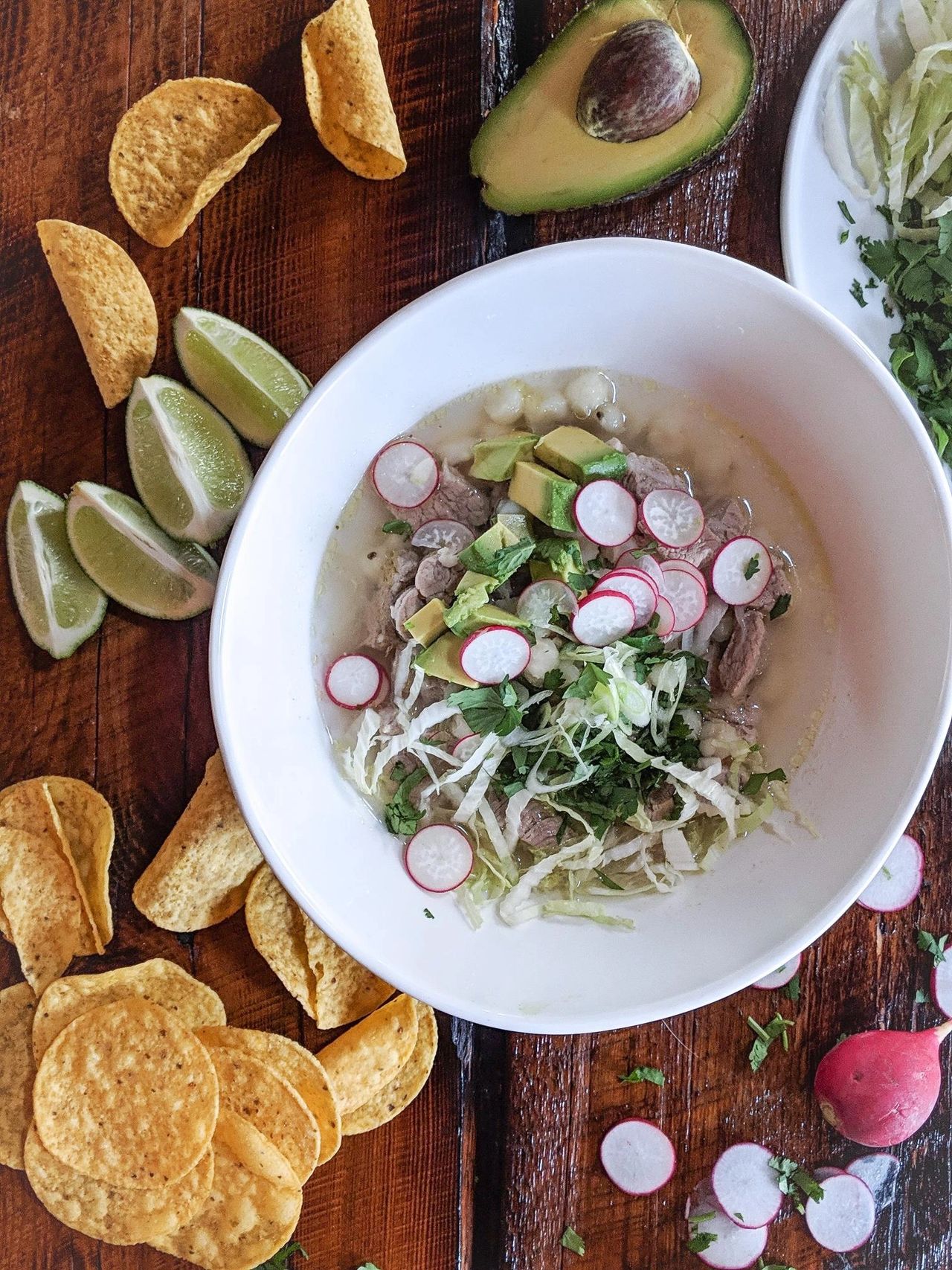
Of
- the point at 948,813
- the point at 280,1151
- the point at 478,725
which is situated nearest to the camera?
the point at 478,725

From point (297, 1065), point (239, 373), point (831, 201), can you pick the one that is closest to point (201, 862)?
point (297, 1065)

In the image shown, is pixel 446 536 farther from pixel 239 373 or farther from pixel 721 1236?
pixel 721 1236

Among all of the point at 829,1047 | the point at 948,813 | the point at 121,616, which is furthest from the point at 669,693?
the point at 121,616

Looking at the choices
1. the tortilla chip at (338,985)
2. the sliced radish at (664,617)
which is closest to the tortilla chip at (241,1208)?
the tortilla chip at (338,985)

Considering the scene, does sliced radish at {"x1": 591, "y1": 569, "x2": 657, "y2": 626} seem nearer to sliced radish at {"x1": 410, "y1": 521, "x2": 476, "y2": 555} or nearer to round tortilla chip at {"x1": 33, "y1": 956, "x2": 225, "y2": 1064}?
sliced radish at {"x1": 410, "y1": 521, "x2": 476, "y2": 555}

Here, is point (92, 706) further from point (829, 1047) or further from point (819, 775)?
point (829, 1047)

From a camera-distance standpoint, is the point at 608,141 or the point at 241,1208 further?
the point at 241,1208

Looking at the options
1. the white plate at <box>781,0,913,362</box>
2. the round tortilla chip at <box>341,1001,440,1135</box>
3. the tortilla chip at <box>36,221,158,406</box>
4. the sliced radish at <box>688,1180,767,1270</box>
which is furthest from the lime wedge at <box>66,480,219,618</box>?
the sliced radish at <box>688,1180,767,1270</box>
